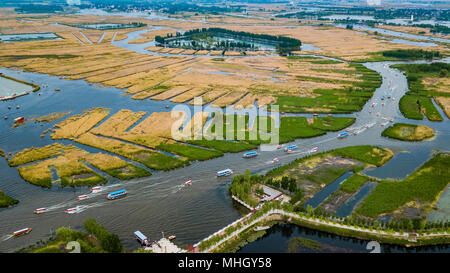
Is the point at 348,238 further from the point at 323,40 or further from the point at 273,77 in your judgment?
the point at 323,40

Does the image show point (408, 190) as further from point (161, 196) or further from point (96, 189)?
point (96, 189)

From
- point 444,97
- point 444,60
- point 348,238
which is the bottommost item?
point 348,238

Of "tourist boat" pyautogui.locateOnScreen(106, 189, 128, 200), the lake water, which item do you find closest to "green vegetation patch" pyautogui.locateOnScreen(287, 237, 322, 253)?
the lake water

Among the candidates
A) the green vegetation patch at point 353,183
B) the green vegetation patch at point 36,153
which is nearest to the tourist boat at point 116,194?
the green vegetation patch at point 36,153

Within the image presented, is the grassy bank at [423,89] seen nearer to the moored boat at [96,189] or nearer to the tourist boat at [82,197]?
the moored boat at [96,189]

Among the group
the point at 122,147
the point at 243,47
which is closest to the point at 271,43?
A: the point at 243,47
